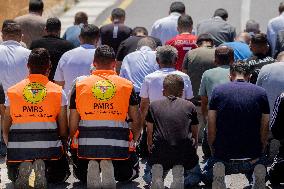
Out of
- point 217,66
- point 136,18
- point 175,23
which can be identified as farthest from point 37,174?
point 136,18

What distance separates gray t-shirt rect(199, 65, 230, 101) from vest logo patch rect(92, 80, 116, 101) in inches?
77.2

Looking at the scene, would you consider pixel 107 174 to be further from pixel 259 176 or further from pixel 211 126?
pixel 259 176

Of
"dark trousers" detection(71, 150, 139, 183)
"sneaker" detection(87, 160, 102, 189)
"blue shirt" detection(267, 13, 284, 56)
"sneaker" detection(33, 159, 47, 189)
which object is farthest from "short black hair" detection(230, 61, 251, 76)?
"blue shirt" detection(267, 13, 284, 56)

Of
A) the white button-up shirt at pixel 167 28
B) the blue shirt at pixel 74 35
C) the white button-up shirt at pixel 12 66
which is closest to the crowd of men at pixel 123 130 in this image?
the white button-up shirt at pixel 12 66

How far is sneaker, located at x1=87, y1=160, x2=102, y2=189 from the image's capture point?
37.3 ft

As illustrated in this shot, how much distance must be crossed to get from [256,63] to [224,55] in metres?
0.69

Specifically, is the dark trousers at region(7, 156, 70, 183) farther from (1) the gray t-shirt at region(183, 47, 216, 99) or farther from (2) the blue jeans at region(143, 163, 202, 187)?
(1) the gray t-shirt at region(183, 47, 216, 99)

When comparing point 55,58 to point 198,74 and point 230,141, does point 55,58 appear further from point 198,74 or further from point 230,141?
point 230,141

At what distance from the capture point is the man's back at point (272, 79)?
12.8 metres

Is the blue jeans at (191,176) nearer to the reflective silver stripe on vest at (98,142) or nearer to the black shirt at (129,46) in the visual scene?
the reflective silver stripe on vest at (98,142)

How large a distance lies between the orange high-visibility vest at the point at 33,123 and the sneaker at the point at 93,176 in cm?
56

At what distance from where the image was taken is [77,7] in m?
27.2

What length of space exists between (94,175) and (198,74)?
339cm

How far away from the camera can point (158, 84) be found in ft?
42.7
